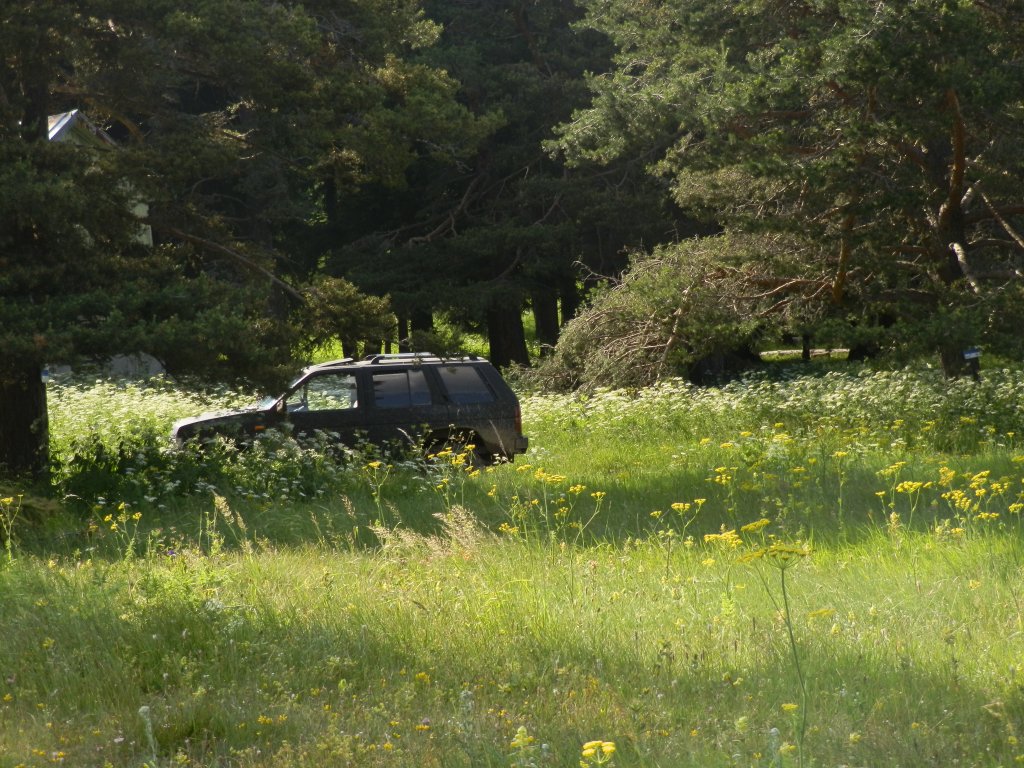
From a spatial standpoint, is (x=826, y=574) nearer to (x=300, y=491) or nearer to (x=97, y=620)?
(x=97, y=620)

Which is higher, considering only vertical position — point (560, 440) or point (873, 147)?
point (873, 147)

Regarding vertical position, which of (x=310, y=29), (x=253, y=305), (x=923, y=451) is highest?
(x=310, y=29)

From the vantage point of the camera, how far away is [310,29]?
1775cm

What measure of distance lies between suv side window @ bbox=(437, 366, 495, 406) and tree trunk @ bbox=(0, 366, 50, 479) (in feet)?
15.4

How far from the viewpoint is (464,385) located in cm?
1538

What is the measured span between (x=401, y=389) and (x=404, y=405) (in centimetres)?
21

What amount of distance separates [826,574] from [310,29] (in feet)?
42.8

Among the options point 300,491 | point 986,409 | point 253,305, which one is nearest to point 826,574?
point 300,491

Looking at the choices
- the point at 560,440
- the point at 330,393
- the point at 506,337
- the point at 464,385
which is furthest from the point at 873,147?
the point at 506,337

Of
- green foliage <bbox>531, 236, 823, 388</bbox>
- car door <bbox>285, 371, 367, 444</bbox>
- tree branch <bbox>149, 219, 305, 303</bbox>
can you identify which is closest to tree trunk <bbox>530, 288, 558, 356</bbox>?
green foliage <bbox>531, 236, 823, 388</bbox>

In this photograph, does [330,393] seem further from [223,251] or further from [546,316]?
[546,316]

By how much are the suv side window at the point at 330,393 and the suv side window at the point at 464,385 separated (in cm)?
115

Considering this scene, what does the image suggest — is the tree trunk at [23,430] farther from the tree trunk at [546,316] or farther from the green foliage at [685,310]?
the tree trunk at [546,316]

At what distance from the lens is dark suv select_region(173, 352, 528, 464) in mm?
15203
